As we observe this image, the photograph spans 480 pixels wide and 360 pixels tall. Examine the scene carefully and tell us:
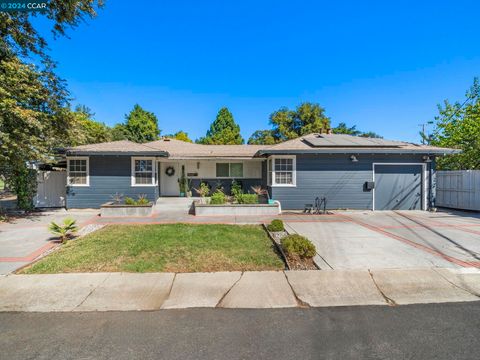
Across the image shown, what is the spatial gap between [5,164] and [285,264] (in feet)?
36.6

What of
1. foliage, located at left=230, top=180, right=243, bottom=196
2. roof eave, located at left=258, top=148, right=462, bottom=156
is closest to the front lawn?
roof eave, located at left=258, top=148, right=462, bottom=156

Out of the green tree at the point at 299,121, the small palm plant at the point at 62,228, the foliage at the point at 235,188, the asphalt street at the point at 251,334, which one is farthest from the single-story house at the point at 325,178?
the green tree at the point at 299,121

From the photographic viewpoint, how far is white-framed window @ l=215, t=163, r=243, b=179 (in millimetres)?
15289

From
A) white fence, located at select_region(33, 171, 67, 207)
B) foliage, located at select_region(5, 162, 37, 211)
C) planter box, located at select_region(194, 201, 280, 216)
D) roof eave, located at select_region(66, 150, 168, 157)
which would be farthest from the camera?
white fence, located at select_region(33, 171, 67, 207)

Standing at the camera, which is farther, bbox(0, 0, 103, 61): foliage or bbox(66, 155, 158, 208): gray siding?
bbox(66, 155, 158, 208): gray siding

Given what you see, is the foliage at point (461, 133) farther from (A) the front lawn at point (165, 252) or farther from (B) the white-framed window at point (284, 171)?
(A) the front lawn at point (165, 252)

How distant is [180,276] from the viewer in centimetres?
441

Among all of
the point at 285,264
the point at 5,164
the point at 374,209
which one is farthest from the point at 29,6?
the point at 374,209

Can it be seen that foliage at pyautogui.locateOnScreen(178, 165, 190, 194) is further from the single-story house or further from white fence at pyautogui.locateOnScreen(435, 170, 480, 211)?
white fence at pyautogui.locateOnScreen(435, 170, 480, 211)

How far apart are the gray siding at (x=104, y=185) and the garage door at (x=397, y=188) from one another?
36.6ft

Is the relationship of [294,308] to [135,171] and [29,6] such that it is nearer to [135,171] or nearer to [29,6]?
[135,171]

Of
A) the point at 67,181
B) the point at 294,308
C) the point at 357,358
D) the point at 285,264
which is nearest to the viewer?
the point at 357,358

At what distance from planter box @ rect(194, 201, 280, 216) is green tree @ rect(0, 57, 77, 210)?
624 centimetres

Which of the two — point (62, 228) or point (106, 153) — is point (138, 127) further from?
point (62, 228)
